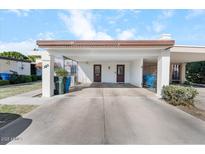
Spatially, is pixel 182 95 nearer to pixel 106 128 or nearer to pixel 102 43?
pixel 106 128

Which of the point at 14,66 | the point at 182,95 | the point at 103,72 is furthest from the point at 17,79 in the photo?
the point at 182,95

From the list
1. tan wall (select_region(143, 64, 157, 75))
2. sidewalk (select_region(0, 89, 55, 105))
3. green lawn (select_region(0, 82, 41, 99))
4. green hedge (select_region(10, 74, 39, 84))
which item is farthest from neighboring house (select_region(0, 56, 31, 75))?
tan wall (select_region(143, 64, 157, 75))

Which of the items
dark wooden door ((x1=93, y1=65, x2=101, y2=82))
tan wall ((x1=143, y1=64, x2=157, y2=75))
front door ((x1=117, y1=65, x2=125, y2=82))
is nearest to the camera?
front door ((x1=117, y1=65, x2=125, y2=82))

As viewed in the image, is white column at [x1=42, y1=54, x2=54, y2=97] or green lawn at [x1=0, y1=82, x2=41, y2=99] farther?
green lawn at [x1=0, y1=82, x2=41, y2=99]

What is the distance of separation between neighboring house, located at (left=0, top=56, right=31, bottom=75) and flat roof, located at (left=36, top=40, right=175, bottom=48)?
13557mm

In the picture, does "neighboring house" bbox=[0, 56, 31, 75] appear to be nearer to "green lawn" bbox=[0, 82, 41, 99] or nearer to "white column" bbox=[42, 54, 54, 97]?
"green lawn" bbox=[0, 82, 41, 99]

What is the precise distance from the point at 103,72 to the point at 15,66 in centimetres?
1227

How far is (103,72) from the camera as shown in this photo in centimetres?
2027

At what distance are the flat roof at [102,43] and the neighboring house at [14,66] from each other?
1356 centimetres

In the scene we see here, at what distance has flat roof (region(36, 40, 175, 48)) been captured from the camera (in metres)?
8.56

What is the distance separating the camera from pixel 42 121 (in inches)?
204
